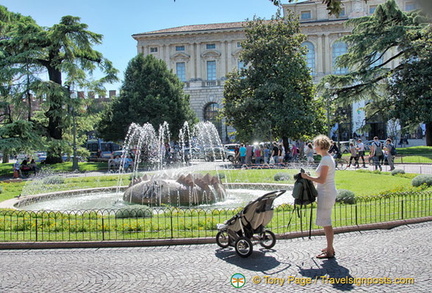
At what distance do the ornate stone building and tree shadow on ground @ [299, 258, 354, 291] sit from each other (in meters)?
51.6

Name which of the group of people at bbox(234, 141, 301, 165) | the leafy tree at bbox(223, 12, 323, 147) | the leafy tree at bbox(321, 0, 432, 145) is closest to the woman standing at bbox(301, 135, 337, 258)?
the group of people at bbox(234, 141, 301, 165)

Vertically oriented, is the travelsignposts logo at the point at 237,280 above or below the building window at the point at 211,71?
below

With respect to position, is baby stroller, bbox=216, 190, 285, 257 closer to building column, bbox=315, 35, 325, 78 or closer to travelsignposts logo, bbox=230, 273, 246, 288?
travelsignposts logo, bbox=230, 273, 246, 288

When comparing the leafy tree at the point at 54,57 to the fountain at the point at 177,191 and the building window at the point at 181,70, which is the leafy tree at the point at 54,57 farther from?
the building window at the point at 181,70

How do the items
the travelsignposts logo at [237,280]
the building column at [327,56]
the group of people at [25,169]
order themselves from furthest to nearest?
the building column at [327,56]
the group of people at [25,169]
the travelsignposts logo at [237,280]

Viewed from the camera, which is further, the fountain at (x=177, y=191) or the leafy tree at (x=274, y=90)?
the leafy tree at (x=274, y=90)

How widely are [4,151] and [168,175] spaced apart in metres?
18.6

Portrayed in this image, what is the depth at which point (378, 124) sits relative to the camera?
2216 inches

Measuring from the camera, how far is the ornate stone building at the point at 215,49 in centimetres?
5822

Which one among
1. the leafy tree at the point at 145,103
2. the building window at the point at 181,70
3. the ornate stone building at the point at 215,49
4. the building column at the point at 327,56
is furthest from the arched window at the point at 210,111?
the leafy tree at the point at 145,103

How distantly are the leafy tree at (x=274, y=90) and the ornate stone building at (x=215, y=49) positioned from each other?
23.8 m

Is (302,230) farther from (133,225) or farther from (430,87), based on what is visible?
(430,87)

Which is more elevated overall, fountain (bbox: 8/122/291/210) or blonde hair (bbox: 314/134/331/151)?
blonde hair (bbox: 314/134/331/151)

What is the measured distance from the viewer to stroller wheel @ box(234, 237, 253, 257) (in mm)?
6795
